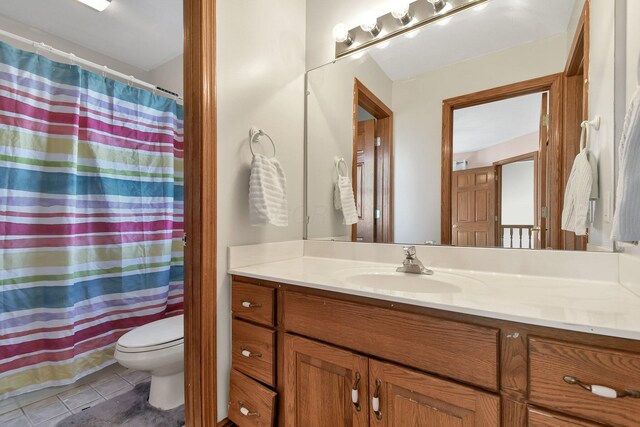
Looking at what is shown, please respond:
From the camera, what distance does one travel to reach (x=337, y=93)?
1.66 m

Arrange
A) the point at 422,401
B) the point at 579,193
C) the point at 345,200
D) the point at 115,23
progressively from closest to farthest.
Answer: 1. the point at 422,401
2. the point at 579,193
3. the point at 345,200
4. the point at 115,23

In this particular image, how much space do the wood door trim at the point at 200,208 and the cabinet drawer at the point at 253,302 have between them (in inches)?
3.6

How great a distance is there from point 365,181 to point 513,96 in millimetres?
716

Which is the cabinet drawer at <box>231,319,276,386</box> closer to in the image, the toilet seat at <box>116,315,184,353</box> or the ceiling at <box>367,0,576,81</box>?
the toilet seat at <box>116,315,184,353</box>

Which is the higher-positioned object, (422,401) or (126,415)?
(422,401)

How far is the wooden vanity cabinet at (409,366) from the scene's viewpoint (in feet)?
1.96

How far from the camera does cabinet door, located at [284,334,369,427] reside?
35.2 inches

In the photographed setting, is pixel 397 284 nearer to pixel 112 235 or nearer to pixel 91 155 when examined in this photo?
pixel 112 235

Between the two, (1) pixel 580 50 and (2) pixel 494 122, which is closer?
(1) pixel 580 50

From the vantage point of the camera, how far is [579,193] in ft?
3.34

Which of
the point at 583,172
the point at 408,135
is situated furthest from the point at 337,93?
the point at 583,172

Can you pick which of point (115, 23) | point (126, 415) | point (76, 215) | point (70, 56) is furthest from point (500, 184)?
point (115, 23)

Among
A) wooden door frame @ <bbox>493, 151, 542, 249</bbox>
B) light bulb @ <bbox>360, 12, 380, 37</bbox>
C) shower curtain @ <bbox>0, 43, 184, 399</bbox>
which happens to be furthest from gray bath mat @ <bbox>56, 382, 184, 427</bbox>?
light bulb @ <bbox>360, 12, 380, 37</bbox>

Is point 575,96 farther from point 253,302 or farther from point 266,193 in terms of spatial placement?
point 253,302
